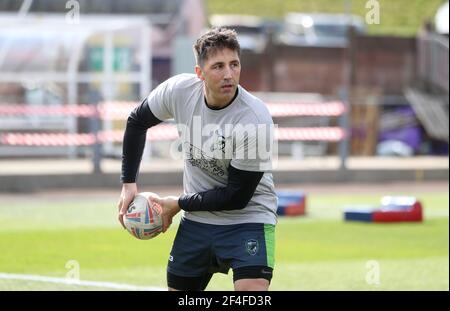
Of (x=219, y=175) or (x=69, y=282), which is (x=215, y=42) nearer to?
(x=219, y=175)

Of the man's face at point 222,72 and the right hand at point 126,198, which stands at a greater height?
the man's face at point 222,72

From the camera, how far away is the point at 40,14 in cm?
2759

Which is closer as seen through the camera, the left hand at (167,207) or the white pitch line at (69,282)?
the left hand at (167,207)

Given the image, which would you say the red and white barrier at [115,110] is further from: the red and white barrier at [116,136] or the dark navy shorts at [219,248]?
the dark navy shorts at [219,248]

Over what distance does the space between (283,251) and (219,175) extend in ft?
17.1

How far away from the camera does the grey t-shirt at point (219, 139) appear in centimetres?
666

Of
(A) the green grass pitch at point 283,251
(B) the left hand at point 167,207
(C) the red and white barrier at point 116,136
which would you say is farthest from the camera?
(C) the red and white barrier at point 116,136

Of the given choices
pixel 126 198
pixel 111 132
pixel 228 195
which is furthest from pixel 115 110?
pixel 228 195

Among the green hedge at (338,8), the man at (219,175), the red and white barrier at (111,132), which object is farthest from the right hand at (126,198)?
the green hedge at (338,8)

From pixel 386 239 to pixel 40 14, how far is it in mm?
16529

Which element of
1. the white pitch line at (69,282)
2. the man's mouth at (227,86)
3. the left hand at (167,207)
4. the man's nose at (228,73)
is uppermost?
the man's nose at (228,73)

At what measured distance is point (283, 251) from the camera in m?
12.0

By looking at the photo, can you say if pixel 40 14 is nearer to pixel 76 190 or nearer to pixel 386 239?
pixel 76 190

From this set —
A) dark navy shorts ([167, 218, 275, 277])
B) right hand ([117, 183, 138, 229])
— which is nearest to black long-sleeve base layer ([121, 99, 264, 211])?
dark navy shorts ([167, 218, 275, 277])
